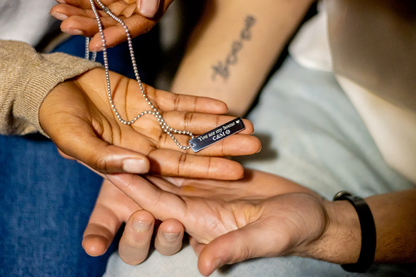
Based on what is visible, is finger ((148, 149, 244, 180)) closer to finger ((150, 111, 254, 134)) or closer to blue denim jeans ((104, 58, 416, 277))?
finger ((150, 111, 254, 134))

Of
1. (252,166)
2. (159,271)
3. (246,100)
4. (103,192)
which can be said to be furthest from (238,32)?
(159,271)

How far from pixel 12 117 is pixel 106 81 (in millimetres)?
314

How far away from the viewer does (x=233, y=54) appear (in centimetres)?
125

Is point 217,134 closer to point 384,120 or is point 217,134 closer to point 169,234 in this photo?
point 169,234

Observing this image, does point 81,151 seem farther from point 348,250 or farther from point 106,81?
point 348,250

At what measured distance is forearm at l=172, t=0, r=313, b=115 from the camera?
1.23 meters

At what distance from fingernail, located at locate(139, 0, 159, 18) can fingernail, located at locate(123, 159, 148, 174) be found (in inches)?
18.4

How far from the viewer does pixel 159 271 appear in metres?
0.96

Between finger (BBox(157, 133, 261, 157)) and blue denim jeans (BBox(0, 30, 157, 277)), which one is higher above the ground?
finger (BBox(157, 133, 261, 157))

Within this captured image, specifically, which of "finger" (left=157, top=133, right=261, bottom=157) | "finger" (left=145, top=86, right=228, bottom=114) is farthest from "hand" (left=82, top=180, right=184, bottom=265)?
"finger" (left=145, top=86, right=228, bottom=114)

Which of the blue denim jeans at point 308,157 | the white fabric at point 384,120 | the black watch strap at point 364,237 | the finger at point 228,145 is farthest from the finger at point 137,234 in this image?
the white fabric at point 384,120

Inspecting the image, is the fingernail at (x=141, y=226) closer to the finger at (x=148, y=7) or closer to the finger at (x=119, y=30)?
the finger at (x=119, y=30)

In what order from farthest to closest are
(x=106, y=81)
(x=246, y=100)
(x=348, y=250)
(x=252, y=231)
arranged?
(x=246, y=100)
(x=106, y=81)
(x=348, y=250)
(x=252, y=231)

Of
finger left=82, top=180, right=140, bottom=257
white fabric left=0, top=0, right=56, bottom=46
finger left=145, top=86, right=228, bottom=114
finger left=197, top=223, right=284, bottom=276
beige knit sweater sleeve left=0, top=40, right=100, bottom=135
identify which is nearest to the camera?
finger left=197, top=223, right=284, bottom=276
